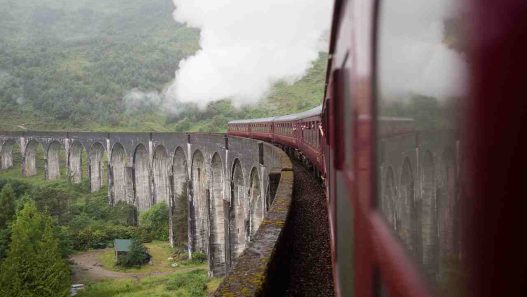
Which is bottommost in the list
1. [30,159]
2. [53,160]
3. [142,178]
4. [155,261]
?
[155,261]

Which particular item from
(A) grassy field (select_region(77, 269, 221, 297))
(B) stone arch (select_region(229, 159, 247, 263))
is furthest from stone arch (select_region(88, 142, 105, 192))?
(B) stone arch (select_region(229, 159, 247, 263))

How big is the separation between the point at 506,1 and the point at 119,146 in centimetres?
3403

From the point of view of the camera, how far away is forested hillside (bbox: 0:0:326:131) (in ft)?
208

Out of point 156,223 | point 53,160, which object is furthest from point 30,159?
point 156,223

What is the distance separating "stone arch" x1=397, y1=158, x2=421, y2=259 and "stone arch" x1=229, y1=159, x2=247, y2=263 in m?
15.7

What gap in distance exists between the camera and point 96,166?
39.5 m

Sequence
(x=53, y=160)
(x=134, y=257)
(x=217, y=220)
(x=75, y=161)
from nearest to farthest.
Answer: (x=217, y=220)
(x=134, y=257)
(x=75, y=161)
(x=53, y=160)

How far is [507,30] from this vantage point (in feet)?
1.67

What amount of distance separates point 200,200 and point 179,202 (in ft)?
14.4

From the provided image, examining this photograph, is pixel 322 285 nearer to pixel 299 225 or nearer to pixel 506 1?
pixel 299 225

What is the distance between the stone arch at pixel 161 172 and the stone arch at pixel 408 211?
84.4ft

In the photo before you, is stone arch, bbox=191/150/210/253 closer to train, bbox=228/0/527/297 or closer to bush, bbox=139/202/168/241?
bush, bbox=139/202/168/241

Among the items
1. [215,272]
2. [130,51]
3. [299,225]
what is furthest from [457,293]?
[130,51]

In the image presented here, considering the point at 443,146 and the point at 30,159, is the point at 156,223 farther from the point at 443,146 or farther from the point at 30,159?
the point at 443,146
